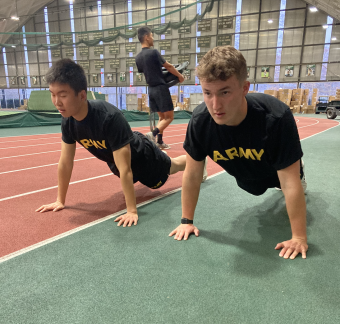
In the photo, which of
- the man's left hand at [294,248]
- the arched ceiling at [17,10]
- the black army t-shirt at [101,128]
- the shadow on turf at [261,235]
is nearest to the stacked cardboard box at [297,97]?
the arched ceiling at [17,10]

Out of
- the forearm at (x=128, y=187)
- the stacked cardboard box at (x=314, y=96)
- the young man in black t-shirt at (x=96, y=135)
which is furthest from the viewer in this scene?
the stacked cardboard box at (x=314, y=96)

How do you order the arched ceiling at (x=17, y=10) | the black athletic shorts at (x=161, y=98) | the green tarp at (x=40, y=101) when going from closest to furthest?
the black athletic shorts at (x=161, y=98)
the green tarp at (x=40, y=101)
the arched ceiling at (x=17, y=10)

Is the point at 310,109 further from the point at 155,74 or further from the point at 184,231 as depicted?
the point at 184,231

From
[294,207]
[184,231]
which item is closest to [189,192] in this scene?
[184,231]

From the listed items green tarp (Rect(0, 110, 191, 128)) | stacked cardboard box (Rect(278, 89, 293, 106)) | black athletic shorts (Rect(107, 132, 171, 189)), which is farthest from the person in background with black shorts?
stacked cardboard box (Rect(278, 89, 293, 106))

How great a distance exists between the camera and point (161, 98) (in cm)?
441

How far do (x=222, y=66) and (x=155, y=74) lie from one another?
10.8 ft

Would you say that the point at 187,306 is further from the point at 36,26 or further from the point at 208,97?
the point at 36,26

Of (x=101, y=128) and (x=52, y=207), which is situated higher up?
(x=101, y=128)

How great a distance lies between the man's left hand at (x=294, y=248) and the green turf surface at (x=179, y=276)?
36mm

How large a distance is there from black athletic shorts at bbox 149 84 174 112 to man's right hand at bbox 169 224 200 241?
3.05 m

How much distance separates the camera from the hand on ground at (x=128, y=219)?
1.85m

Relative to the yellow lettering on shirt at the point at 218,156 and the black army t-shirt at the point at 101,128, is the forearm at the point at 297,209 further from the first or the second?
the black army t-shirt at the point at 101,128

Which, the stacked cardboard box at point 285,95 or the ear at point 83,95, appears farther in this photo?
the stacked cardboard box at point 285,95
